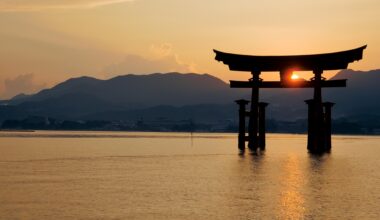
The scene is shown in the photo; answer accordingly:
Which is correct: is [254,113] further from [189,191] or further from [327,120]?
[189,191]

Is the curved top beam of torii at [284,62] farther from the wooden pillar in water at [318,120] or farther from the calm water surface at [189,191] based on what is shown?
the calm water surface at [189,191]

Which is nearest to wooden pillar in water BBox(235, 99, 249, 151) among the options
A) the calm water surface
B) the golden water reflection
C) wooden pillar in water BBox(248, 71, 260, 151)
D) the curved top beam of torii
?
wooden pillar in water BBox(248, 71, 260, 151)

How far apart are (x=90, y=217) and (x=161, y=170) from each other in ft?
→ 61.8

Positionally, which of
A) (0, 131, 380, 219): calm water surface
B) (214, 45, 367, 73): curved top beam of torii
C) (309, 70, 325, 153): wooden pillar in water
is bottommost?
(0, 131, 380, 219): calm water surface

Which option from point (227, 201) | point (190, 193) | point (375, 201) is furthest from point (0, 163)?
point (375, 201)

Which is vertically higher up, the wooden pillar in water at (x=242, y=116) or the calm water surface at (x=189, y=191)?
the wooden pillar in water at (x=242, y=116)

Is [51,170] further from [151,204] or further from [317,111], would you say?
[317,111]

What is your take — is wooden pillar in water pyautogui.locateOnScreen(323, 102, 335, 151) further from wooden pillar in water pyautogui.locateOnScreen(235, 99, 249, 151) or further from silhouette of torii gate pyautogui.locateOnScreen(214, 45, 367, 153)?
wooden pillar in water pyautogui.locateOnScreen(235, 99, 249, 151)

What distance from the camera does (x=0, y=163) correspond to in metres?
46.0

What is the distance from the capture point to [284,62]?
5231 cm

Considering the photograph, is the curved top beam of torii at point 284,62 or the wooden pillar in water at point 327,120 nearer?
the curved top beam of torii at point 284,62

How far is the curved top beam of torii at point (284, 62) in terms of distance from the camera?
50.7 metres

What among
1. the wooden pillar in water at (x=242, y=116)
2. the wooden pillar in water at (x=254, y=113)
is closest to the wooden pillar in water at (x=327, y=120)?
the wooden pillar in water at (x=254, y=113)

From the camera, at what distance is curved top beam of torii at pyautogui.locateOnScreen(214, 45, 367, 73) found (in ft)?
166
